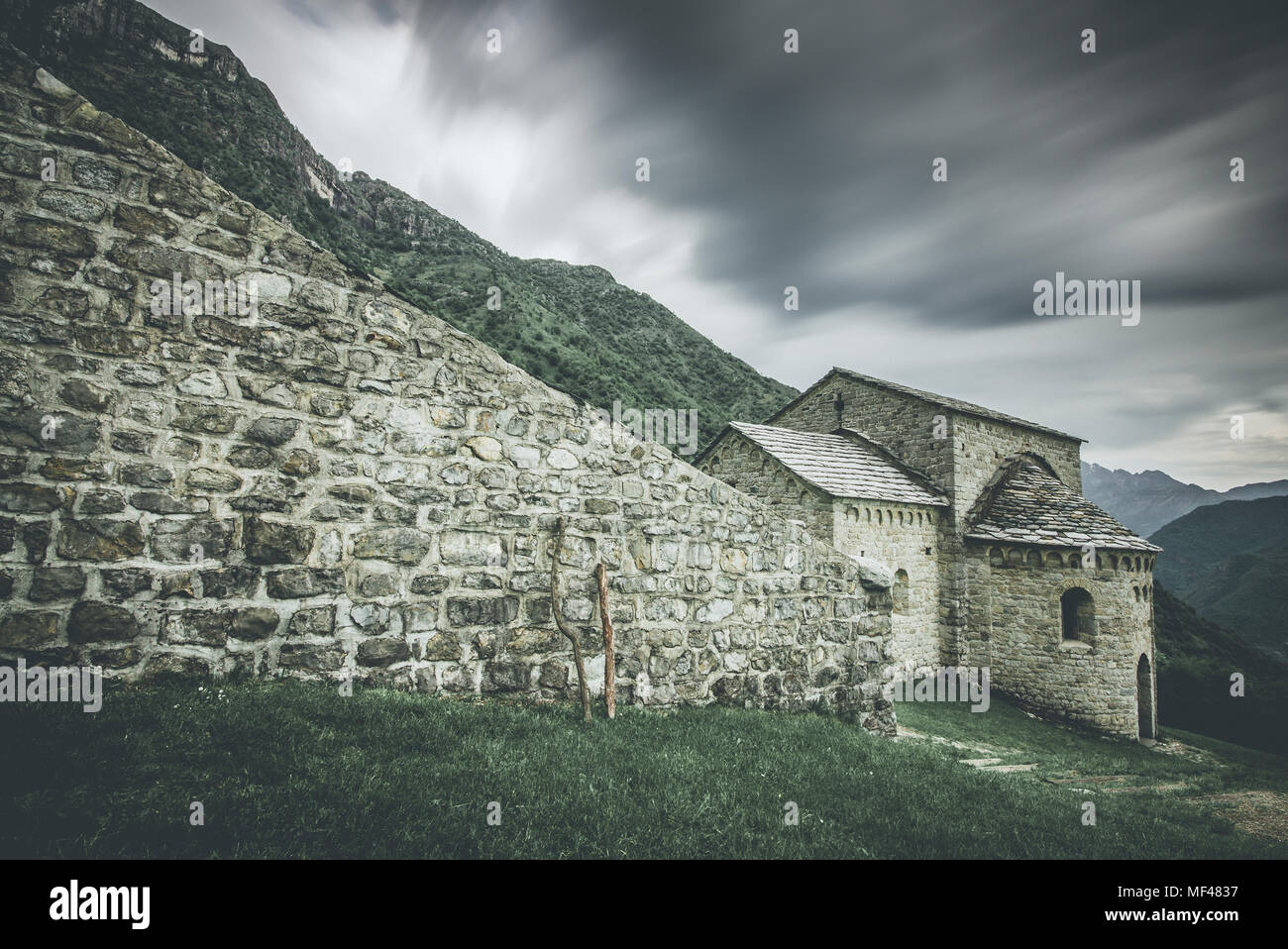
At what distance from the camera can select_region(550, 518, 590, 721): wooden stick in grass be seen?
5.14 m

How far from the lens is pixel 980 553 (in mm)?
15945

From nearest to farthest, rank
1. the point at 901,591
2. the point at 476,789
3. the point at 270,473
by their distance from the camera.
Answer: the point at 476,789, the point at 270,473, the point at 901,591

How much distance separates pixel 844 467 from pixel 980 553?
436 cm

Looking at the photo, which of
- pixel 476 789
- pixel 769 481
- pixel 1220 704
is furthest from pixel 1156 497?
pixel 476 789

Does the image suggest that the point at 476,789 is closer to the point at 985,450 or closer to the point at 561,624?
the point at 561,624

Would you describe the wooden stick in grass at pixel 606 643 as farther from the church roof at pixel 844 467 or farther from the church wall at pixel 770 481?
the church roof at pixel 844 467

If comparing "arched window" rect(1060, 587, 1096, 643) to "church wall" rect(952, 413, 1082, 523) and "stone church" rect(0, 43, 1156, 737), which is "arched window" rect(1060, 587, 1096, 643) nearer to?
"church wall" rect(952, 413, 1082, 523)

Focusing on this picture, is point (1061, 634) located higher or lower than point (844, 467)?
lower

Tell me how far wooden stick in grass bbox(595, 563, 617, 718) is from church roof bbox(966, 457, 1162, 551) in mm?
14070

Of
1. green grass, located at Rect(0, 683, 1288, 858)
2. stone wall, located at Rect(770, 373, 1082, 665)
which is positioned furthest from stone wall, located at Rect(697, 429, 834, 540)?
green grass, located at Rect(0, 683, 1288, 858)

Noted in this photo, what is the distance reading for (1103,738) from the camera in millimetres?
13938

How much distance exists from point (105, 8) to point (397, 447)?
45.7 metres
